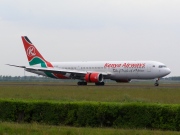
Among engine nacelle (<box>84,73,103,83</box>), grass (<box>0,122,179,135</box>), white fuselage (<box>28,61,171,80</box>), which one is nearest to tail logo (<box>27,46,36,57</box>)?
white fuselage (<box>28,61,171,80</box>)

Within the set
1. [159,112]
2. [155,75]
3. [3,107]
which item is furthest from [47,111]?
[155,75]

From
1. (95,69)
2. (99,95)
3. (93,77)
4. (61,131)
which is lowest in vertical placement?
(61,131)

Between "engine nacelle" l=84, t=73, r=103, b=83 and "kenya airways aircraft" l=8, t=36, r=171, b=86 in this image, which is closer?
"kenya airways aircraft" l=8, t=36, r=171, b=86

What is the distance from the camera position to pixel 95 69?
2366 inches

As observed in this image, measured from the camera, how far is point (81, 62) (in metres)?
62.8

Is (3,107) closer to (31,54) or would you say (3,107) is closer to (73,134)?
(73,134)

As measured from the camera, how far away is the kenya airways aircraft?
55375 millimetres

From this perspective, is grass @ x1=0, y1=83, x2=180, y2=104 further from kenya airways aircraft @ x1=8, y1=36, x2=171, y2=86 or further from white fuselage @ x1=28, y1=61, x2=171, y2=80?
kenya airways aircraft @ x1=8, y1=36, x2=171, y2=86

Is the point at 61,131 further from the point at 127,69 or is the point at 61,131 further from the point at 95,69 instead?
the point at 95,69

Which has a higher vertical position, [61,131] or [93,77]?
[93,77]

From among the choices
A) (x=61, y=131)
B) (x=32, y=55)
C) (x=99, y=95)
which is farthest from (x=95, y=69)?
(x=61, y=131)

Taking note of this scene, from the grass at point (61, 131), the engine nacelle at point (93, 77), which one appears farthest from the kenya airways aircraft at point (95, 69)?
the grass at point (61, 131)

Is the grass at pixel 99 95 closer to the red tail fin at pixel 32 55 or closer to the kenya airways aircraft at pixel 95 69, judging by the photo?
the kenya airways aircraft at pixel 95 69

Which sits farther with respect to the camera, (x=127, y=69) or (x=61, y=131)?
(x=127, y=69)
